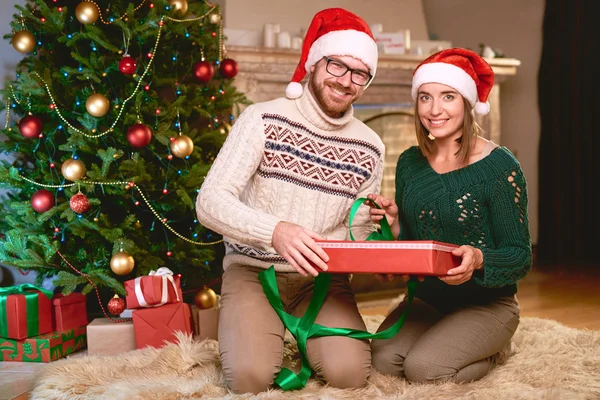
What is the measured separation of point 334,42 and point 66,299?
56.6 inches

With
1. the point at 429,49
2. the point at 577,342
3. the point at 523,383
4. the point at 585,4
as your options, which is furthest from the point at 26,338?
the point at 585,4

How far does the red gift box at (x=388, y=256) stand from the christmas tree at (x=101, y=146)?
43.8 inches

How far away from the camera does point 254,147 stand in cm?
176

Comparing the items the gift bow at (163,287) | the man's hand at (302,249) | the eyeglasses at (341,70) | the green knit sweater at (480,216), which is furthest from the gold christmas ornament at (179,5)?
the man's hand at (302,249)

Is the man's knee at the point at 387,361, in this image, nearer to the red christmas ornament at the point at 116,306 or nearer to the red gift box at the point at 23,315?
the red christmas ornament at the point at 116,306

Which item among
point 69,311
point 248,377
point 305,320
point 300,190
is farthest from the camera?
point 69,311

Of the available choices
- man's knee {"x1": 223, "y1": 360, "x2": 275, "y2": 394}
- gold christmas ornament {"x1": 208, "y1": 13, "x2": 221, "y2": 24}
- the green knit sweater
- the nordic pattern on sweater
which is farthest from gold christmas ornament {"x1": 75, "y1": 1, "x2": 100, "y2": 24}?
man's knee {"x1": 223, "y1": 360, "x2": 275, "y2": 394}

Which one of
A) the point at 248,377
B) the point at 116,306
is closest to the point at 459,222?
the point at 248,377

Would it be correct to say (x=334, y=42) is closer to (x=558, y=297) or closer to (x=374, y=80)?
(x=374, y=80)

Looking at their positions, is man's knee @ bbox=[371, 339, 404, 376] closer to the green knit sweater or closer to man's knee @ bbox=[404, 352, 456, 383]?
man's knee @ bbox=[404, 352, 456, 383]

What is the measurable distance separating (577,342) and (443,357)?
2.41 feet

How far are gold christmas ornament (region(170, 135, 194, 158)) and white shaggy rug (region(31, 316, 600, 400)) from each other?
81cm

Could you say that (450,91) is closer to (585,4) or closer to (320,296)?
(320,296)

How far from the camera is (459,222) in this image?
175 cm
